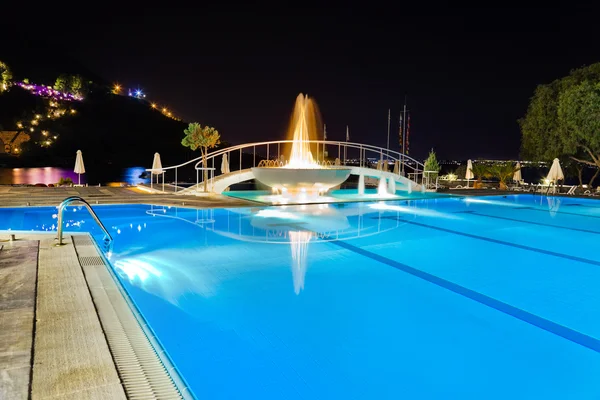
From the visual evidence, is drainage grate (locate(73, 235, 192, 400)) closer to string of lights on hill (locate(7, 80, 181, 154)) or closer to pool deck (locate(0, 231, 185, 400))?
pool deck (locate(0, 231, 185, 400))

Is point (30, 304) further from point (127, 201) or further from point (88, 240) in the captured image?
point (127, 201)

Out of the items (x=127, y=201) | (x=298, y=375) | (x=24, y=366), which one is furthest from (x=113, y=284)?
(x=127, y=201)

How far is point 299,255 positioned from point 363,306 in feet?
8.21

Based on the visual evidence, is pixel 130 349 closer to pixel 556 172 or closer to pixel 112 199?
pixel 112 199

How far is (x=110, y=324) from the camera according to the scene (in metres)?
3.04

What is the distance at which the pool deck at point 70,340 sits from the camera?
2.17m

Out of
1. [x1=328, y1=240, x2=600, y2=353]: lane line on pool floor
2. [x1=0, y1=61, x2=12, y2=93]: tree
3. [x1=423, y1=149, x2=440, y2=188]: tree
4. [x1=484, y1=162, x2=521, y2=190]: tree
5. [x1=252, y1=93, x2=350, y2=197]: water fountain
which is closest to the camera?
[x1=328, y1=240, x2=600, y2=353]: lane line on pool floor

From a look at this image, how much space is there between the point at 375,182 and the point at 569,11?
1816 cm

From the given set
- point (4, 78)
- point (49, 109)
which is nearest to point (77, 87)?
point (49, 109)

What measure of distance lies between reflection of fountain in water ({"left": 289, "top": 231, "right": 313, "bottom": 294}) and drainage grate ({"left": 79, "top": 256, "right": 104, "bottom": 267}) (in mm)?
2379

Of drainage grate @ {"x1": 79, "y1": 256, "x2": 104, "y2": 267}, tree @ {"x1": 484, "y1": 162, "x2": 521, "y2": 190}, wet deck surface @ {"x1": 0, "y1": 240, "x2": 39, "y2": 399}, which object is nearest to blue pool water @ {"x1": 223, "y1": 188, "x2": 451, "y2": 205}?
tree @ {"x1": 484, "y1": 162, "x2": 521, "y2": 190}

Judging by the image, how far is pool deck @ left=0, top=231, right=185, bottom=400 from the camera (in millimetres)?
2174

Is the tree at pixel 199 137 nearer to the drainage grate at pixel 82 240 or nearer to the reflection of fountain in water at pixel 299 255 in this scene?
the reflection of fountain in water at pixel 299 255

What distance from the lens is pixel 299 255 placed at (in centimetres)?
703
